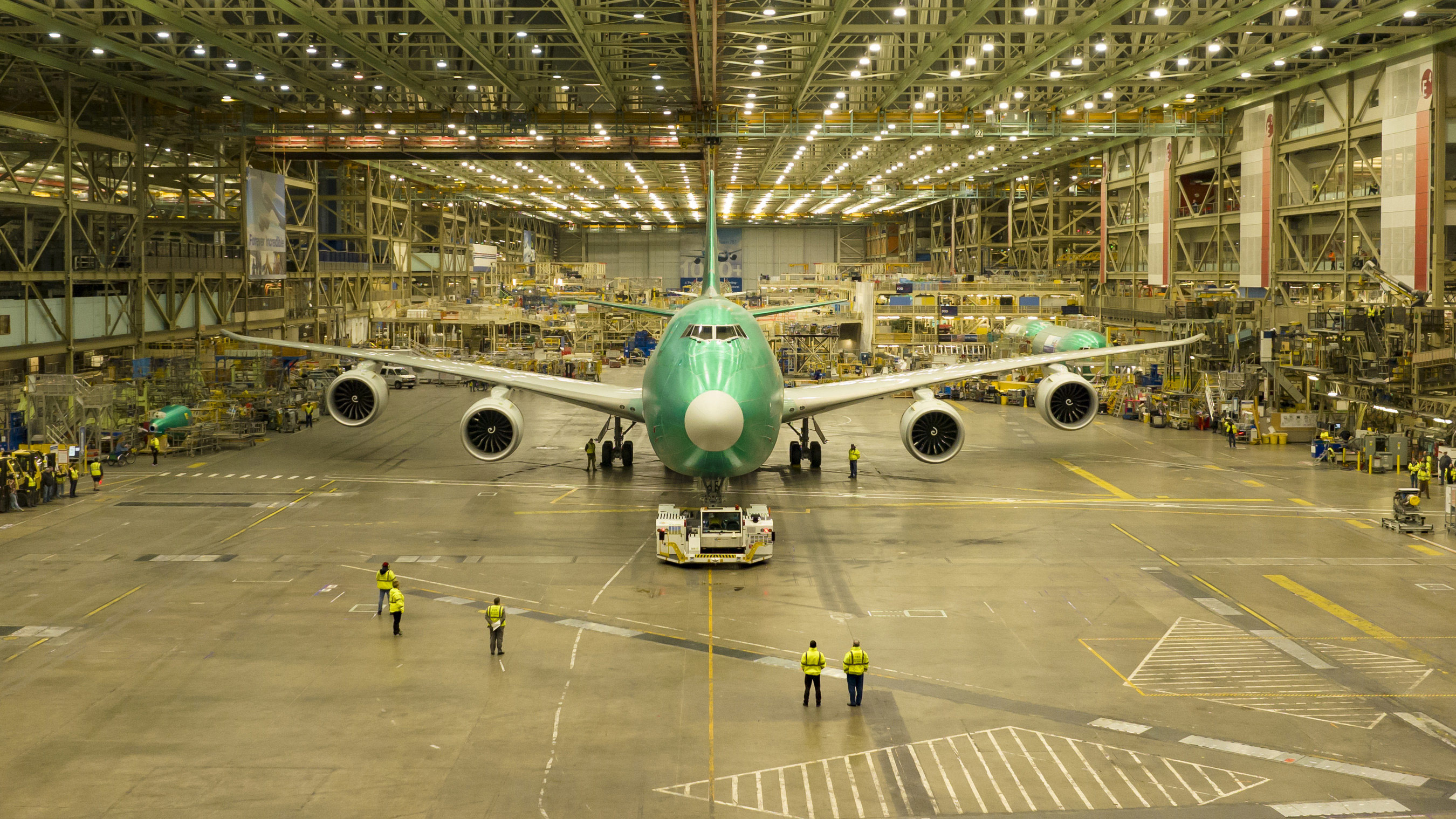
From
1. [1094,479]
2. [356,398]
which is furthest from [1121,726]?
[356,398]

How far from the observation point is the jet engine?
33781 millimetres

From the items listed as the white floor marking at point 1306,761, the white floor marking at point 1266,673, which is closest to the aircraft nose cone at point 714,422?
the white floor marking at point 1266,673

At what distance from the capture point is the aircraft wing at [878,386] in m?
35.4

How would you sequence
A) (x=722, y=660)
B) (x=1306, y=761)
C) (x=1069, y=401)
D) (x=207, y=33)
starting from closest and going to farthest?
(x=1306, y=761) < (x=722, y=660) < (x=1069, y=401) < (x=207, y=33)

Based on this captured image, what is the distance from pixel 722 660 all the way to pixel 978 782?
6.25 m

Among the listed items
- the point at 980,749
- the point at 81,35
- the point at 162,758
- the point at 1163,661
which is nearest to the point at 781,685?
the point at 980,749

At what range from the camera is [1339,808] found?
14.2 metres

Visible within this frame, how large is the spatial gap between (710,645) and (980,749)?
6.29m

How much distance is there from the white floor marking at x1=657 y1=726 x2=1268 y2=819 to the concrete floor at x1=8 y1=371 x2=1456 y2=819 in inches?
2.1

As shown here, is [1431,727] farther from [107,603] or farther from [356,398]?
[356,398]

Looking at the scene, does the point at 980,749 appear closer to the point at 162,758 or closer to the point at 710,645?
the point at 710,645

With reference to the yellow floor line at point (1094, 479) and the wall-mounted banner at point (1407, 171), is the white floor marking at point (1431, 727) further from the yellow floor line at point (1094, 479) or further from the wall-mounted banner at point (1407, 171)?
the wall-mounted banner at point (1407, 171)

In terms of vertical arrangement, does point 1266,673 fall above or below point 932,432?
below

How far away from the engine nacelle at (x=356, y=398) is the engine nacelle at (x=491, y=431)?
6868mm
